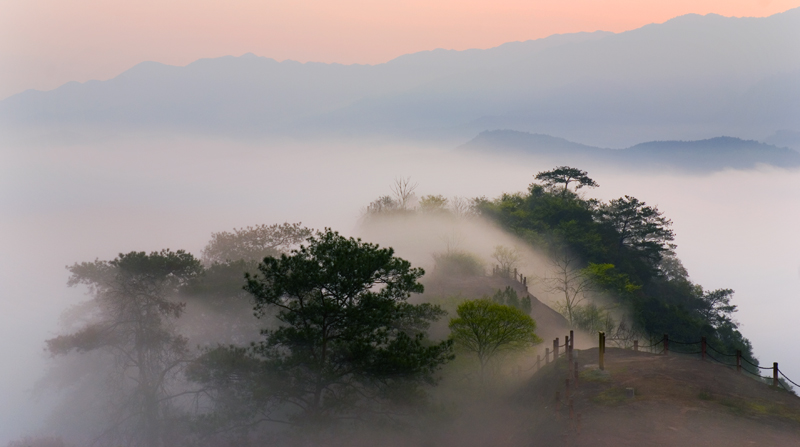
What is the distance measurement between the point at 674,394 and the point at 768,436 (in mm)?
4075

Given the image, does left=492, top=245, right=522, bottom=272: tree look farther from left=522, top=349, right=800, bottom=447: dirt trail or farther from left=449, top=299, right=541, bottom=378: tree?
left=522, top=349, right=800, bottom=447: dirt trail

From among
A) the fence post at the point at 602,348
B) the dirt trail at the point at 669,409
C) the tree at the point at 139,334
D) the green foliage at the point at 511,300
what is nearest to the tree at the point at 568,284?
the green foliage at the point at 511,300

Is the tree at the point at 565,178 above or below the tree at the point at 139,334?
above

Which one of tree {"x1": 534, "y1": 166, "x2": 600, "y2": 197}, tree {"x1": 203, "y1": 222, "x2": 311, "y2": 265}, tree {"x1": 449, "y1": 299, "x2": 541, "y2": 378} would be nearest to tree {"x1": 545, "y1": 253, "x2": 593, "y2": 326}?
tree {"x1": 534, "y1": 166, "x2": 600, "y2": 197}

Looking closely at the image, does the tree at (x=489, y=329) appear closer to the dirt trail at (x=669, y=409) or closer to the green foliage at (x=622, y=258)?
the dirt trail at (x=669, y=409)

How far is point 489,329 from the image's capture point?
37.7 meters

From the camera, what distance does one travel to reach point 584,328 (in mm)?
56625

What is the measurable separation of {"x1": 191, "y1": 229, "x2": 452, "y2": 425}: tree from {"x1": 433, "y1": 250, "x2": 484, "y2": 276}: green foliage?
33.8 meters

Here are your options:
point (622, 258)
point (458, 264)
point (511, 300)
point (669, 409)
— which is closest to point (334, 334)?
point (669, 409)

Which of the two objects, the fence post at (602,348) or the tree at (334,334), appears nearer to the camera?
the fence post at (602,348)

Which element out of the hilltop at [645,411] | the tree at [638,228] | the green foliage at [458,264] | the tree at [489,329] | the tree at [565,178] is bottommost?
the hilltop at [645,411]

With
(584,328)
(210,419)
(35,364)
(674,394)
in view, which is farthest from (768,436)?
(35,364)

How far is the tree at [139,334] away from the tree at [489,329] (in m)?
17.0

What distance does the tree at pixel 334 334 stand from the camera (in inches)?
1123
